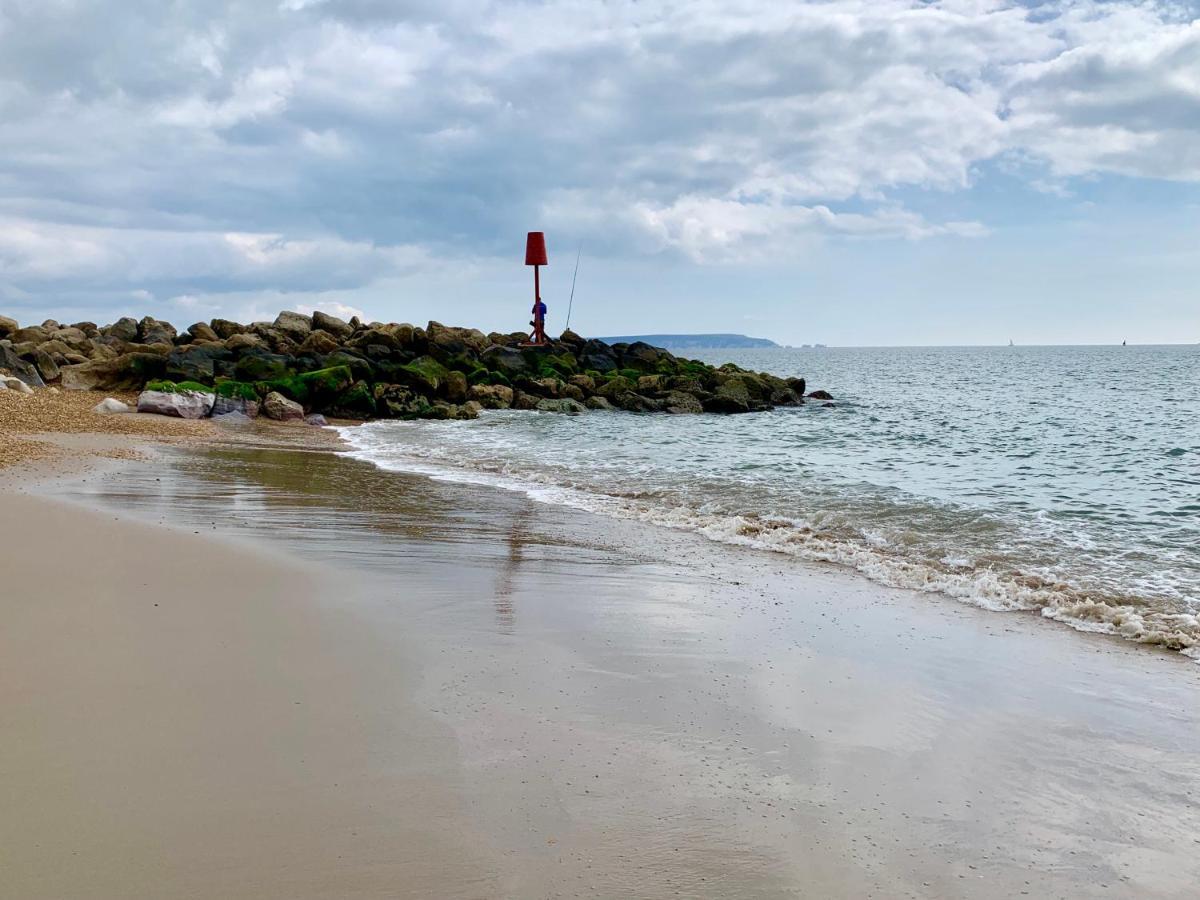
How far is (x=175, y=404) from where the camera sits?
19.6m

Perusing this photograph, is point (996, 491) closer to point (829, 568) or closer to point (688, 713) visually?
point (829, 568)

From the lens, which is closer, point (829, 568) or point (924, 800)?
point (924, 800)

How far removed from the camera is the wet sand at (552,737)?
2.79 meters

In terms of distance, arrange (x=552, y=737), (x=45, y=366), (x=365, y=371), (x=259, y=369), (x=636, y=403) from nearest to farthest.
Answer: (x=552, y=737) → (x=259, y=369) → (x=45, y=366) → (x=365, y=371) → (x=636, y=403)

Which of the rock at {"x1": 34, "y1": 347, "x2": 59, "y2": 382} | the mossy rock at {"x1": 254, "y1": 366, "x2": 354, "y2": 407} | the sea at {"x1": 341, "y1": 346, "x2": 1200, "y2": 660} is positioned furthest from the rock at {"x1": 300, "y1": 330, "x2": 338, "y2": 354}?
the sea at {"x1": 341, "y1": 346, "x2": 1200, "y2": 660}

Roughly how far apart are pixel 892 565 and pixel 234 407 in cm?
1718

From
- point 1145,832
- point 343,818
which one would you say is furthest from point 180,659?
point 1145,832

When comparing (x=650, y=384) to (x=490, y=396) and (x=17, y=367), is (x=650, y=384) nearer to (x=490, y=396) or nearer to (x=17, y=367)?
(x=490, y=396)

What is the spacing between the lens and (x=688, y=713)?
402cm

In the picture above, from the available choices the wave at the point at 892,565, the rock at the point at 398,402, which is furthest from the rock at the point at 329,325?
the wave at the point at 892,565

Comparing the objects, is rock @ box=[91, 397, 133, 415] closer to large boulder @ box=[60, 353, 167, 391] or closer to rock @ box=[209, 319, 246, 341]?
large boulder @ box=[60, 353, 167, 391]

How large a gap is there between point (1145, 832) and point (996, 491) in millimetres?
9427

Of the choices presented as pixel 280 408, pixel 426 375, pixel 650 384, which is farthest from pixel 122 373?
pixel 650 384

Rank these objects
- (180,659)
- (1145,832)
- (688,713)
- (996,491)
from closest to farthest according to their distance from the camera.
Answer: (1145,832) → (688,713) → (180,659) → (996,491)
